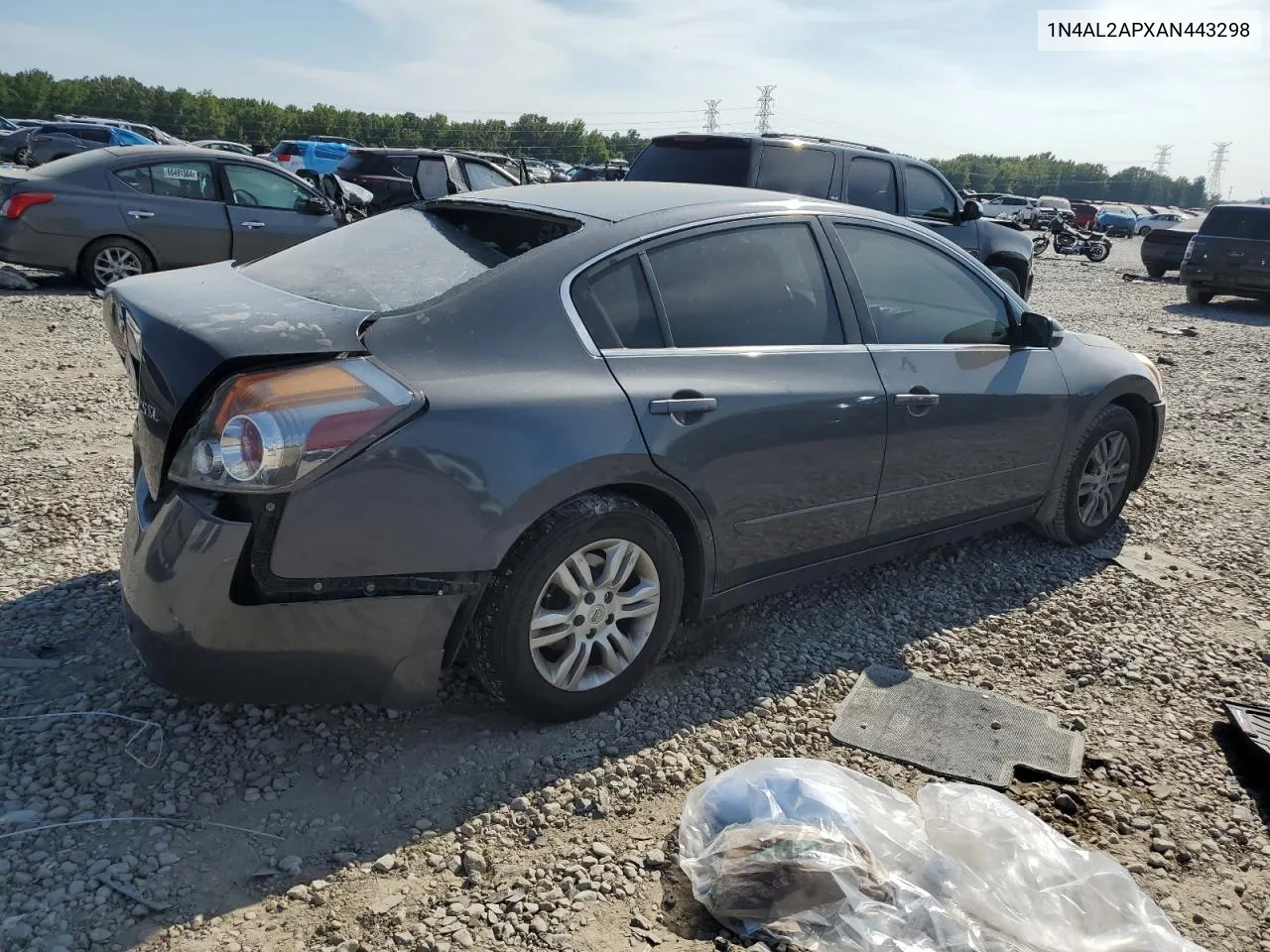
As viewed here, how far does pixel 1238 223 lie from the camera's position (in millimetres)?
15352

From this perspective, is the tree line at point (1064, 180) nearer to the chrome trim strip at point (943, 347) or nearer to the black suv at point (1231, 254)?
the black suv at point (1231, 254)

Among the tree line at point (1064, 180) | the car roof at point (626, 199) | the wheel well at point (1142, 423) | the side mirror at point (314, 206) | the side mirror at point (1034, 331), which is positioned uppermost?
the tree line at point (1064, 180)

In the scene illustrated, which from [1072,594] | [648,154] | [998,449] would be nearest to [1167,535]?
[1072,594]

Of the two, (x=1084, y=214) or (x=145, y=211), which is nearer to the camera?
(x=145, y=211)

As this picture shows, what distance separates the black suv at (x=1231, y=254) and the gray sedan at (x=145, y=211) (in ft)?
43.0

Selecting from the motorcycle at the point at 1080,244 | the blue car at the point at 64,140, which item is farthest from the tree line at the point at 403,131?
the motorcycle at the point at 1080,244

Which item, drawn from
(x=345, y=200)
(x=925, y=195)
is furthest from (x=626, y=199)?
(x=345, y=200)

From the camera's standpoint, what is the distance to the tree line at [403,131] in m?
64.1

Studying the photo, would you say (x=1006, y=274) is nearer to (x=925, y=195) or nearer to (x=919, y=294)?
(x=925, y=195)

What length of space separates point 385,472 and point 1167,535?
14.1 ft

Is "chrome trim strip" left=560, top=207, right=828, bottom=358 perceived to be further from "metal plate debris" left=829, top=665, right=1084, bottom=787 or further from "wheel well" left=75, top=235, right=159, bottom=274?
"wheel well" left=75, top=235, right=159, bottom=274

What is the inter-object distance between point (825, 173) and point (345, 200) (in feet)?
20.1

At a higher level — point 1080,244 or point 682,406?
point 1080,244

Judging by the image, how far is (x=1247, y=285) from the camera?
49.5ft
